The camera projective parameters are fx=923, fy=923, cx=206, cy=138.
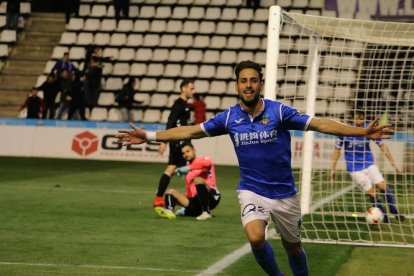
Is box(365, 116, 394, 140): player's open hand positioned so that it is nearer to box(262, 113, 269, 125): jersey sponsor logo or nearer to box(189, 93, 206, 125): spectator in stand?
box(262, 113, 269, 125): jersey sponsor logo

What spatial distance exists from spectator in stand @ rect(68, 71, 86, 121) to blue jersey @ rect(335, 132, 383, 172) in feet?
53.0

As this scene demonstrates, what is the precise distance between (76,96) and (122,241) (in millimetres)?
18924

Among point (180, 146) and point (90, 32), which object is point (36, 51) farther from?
point (180, 146)

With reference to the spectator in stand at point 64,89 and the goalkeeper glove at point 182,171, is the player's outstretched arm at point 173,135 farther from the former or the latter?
the spectator in stand at point 64,89

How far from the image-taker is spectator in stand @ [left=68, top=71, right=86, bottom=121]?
29.0 meters

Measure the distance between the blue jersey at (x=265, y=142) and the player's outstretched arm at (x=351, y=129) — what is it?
10 cm

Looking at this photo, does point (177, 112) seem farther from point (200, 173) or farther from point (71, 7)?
point (71, 7)

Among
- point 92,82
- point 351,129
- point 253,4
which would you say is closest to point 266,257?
point 351,129

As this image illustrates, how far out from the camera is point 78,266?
8867 millimetres

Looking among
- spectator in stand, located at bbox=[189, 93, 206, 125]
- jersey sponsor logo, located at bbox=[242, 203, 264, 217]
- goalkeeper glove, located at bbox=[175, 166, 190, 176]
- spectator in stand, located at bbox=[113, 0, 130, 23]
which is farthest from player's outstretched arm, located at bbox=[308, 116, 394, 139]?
spectator in stand, located at bbox=[113, 0, 130, 23]

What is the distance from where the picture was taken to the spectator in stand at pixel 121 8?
33.5 meters

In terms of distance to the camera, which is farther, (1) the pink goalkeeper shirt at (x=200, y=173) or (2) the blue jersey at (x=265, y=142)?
(1) the pink goalkeeper shirt at (x=200, y=173)

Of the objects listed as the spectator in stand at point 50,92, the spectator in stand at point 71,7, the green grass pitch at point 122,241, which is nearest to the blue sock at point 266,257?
the green grass pitch at point 122,241

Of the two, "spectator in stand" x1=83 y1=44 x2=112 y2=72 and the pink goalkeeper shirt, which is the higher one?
"spectator in stand" x1=83 y1=44 x2=112 y2=72
